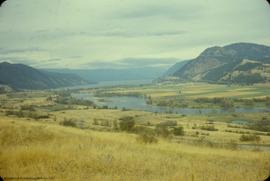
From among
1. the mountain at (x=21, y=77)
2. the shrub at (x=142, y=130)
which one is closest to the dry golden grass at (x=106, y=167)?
the shrub at (x=142, y=130)

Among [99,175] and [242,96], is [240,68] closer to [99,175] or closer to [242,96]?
[242,96]

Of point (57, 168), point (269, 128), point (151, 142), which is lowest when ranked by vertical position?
point (269, 128)

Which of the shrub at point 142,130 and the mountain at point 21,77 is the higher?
the mountain at point 21,77

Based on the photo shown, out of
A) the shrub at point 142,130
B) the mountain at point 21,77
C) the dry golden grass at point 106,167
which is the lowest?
the shrub at point 142,130

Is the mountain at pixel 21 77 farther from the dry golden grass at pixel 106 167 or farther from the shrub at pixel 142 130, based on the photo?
the dry golden grass at pixel 106 167

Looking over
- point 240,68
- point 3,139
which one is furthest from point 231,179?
point 240,68

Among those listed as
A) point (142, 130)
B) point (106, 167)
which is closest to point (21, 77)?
point (142, 130)

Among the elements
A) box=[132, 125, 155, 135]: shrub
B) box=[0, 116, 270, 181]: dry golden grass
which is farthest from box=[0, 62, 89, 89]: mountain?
box=[0, 116, 270, 181]: dry golden grass

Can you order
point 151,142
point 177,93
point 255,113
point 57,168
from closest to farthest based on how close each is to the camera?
point 57,168, point 151,142, point 255,113, point 177,93

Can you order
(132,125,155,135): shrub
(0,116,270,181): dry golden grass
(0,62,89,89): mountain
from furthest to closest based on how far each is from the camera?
(0,62,89,89): mountain < (132,125,155,135): shrub < (0,116,270,181): dry golden grass

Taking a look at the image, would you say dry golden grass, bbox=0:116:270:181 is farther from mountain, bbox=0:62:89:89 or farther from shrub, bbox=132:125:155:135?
mountain, bbox=0:62:89:89

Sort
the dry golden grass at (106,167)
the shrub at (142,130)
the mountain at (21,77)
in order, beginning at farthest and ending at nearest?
the mountain at (21,77) < the shrub at (142,130) < the dry golden grass at (106,167)
